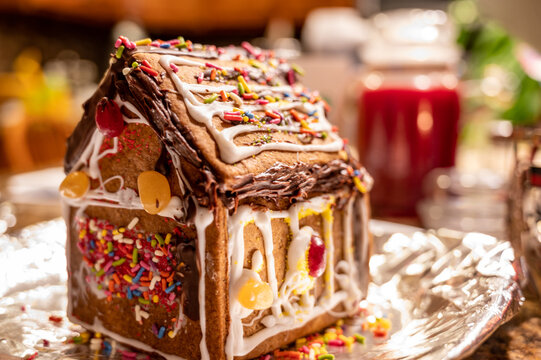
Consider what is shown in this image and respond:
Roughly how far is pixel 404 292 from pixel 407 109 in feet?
2.66

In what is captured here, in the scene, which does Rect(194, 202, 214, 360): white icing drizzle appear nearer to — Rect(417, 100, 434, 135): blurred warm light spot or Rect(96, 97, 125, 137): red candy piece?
Rect(96, 97, 125, 137): red candy piece

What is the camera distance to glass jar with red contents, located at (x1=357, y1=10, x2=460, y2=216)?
183 centimetres

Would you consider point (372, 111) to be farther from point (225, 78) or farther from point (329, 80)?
point (225, 78)

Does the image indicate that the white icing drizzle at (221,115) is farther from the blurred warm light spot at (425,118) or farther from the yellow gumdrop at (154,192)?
the blurred warm light spot at (425,118)

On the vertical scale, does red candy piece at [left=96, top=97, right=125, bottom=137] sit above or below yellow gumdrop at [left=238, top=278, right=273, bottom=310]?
above

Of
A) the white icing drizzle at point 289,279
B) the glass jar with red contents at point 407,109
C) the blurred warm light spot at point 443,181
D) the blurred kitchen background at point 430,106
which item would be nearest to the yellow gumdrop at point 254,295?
the white icing drizzle at point 289,279

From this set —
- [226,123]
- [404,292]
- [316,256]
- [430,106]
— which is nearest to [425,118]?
[430,106]

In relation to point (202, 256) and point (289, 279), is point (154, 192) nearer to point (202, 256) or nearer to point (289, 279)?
point (202, 256)

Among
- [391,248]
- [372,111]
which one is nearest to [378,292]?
[391,248]

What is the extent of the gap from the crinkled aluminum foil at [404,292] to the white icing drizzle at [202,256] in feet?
0.85

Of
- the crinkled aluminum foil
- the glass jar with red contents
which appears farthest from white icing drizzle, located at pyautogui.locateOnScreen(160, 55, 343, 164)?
the glass jar with red contents

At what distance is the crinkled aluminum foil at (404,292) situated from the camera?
36.7 inches

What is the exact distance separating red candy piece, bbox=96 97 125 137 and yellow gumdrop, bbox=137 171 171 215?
0.38 feet

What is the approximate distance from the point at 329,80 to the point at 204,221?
143 cm
